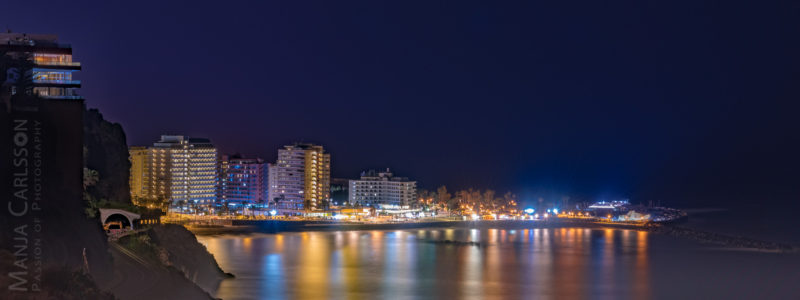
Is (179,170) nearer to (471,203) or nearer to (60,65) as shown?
(471,203)

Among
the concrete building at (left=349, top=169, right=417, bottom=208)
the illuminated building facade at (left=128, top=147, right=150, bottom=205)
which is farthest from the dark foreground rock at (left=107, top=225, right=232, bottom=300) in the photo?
the concrete building at (left=349, top=169, right=417, bottom=208)

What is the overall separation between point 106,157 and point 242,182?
4630 centimetres

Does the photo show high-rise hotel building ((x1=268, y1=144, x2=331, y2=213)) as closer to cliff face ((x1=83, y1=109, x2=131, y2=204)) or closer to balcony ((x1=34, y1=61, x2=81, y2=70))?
cliff face ((x1=83, y1=109, x2=131, y2=204))

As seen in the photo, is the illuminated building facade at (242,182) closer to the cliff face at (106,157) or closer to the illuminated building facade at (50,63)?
the cliff face at (106,157)

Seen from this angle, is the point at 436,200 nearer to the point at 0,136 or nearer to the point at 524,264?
the point at 524,264

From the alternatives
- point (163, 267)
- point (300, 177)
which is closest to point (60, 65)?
point (163, 267)

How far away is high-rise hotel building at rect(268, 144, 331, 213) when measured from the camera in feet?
192

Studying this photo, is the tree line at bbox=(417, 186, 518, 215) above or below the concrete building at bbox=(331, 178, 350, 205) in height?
below

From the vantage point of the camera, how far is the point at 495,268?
23188 millimetres

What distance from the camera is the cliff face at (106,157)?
18094mm

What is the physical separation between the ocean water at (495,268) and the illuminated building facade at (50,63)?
5.48 metres

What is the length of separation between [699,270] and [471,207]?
35.3 m

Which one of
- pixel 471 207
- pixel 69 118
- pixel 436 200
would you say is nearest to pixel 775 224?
pixel 471 207

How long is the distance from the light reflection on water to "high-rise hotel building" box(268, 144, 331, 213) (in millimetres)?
21643
